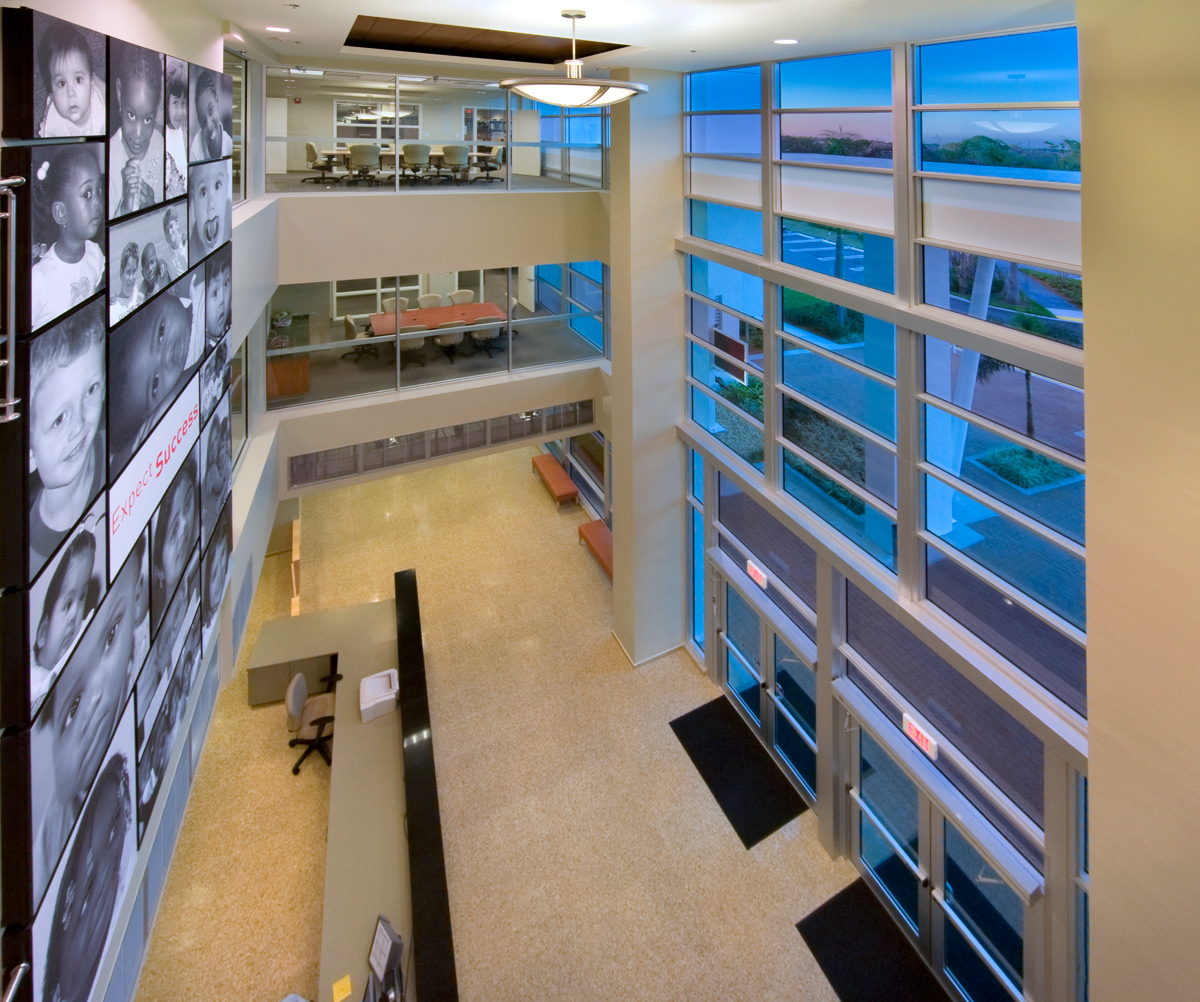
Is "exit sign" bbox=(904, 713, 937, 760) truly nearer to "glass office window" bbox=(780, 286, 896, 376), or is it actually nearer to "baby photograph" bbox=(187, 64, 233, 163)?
"glass office window" bbox=(780, 286, 896, 376)

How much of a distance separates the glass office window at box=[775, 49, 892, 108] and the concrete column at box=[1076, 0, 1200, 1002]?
293 centimetres

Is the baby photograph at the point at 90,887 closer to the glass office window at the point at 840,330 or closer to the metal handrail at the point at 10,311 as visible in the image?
the metal handrail at the point at 10,311

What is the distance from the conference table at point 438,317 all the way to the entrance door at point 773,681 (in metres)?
5.43

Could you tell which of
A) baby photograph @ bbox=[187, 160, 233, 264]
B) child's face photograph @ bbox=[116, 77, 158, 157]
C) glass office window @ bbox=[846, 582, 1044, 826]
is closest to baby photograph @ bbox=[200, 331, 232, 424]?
baby photograph @ bbox=[187, 160, 233, 264]

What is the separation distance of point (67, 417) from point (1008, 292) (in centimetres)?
534

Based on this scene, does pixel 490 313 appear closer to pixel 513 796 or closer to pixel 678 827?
pixel 513 796

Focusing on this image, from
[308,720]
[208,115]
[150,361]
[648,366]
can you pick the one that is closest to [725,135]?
[648,366]

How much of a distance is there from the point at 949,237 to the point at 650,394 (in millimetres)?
4455

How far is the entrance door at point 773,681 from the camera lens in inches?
327

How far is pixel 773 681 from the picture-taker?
876 centimetres

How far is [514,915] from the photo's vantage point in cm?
683

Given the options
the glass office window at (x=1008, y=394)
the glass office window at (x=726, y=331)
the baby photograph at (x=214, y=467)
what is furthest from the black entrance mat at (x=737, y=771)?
the baby photograph at (x=214, y=467)

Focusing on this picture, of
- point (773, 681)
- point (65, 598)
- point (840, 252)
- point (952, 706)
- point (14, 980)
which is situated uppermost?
point (840, 252)

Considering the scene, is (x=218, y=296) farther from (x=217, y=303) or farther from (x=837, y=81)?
(x=837, y=81)
